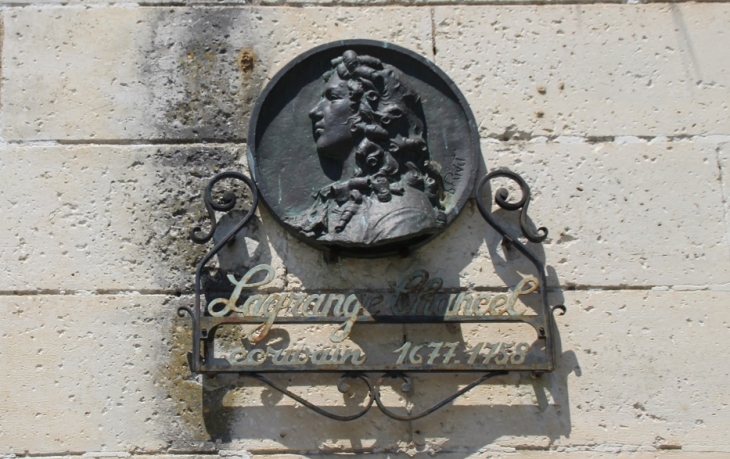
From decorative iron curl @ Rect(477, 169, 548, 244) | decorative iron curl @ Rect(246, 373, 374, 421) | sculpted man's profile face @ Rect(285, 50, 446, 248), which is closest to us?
decorative iron curl @ Rect(246, 373, 374, 421)

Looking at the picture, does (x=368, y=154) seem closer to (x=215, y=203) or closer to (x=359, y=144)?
(x=359, y=144)

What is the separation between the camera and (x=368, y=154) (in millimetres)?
3416

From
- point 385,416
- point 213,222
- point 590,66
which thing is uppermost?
point 590,66

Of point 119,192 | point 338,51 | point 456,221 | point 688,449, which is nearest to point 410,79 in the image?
point 338,51

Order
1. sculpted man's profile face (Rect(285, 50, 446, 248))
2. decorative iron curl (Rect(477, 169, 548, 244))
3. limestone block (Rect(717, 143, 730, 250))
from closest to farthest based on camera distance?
1. sculpted man's profile face (Rect(285, 50, 446, 248))
2. decorative iron curl (Rect(477, 169, 548, 244))
3. limestone block (Rect(717, 143, 730, 250))

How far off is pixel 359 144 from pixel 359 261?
0.46 m

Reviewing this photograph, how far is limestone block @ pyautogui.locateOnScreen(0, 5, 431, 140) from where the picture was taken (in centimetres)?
363

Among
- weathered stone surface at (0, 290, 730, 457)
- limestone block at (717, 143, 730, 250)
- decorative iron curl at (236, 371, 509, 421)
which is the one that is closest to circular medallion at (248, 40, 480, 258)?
decorative iron curl at (236, 371, 509, 421)

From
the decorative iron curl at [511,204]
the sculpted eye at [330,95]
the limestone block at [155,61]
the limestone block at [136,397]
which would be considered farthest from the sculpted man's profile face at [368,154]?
the limestone block at [136,397]

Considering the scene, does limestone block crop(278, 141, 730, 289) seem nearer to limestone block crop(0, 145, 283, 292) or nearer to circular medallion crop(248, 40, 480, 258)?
circular medallion crop(248, 40, 480, 258)

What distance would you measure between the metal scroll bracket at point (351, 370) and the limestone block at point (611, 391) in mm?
95

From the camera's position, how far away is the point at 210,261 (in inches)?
136

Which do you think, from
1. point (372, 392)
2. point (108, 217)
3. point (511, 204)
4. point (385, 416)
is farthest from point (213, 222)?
point (511, 204)

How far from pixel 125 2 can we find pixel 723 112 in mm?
2603
